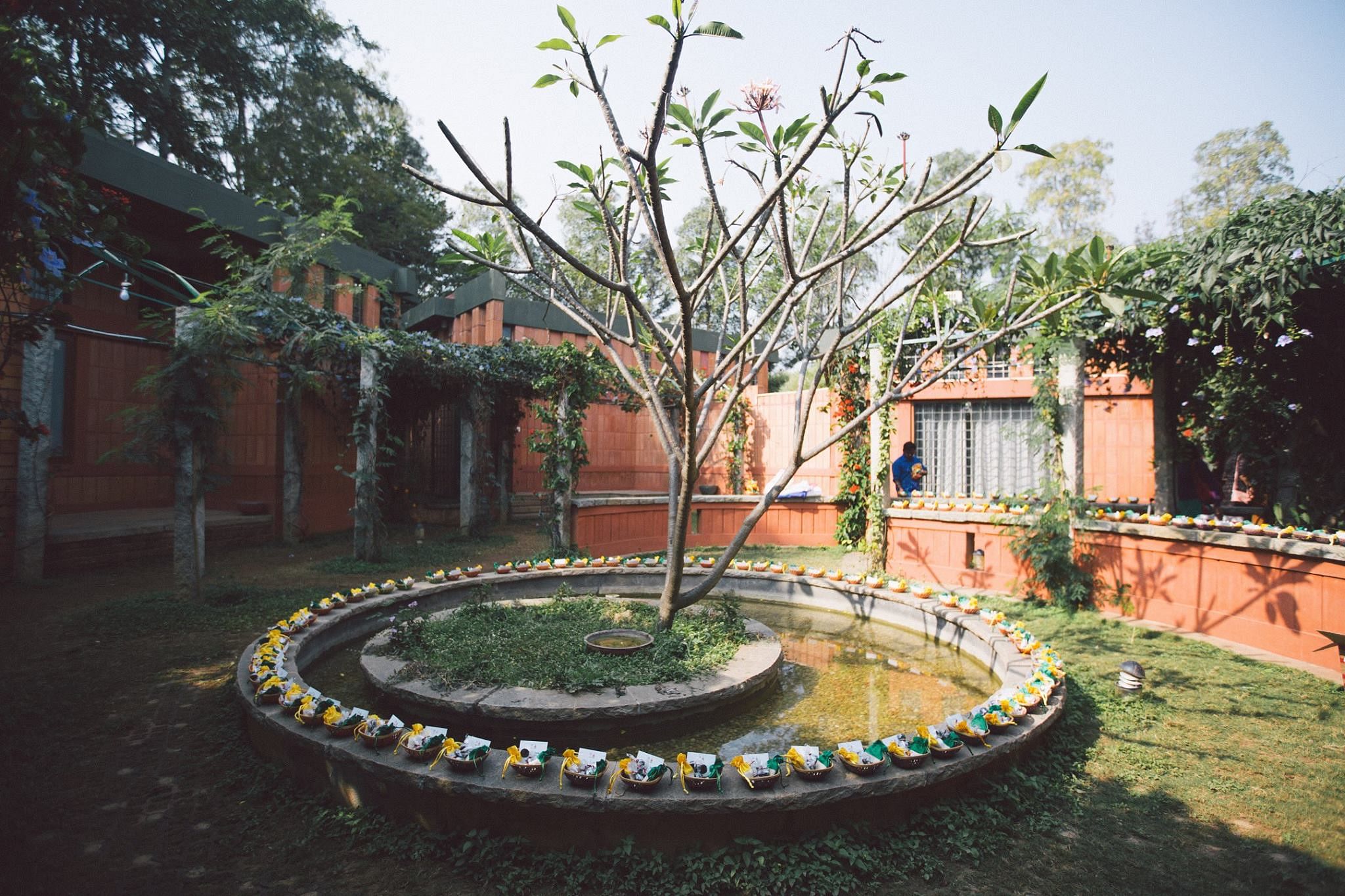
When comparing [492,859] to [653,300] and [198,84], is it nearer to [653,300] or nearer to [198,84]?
[198,84]

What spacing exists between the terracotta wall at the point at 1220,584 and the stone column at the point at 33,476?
34.2 feet

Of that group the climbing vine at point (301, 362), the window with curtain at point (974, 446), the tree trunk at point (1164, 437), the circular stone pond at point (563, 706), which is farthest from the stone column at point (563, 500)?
the tree trunk at point (1164, 437)

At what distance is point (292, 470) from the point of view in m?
10.2

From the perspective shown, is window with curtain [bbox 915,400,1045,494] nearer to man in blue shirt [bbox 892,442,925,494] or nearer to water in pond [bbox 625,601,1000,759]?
man in blue shirt [bbox 892,442,925,494]

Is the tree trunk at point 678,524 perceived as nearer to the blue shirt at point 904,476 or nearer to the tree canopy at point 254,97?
the blue shirt at point 904,476

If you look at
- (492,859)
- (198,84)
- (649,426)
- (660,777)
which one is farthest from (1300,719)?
(198,84)

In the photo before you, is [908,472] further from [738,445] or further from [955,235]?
[955,235]

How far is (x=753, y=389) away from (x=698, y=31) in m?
13.9

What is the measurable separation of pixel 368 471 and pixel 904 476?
24.3 feet

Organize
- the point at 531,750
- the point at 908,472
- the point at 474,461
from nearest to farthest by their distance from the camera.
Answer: the point at 531,750
the point at 908,472
the point at 474,461

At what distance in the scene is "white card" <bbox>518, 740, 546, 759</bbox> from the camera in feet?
8.67

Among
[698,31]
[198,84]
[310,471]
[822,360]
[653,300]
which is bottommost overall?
[310,471]

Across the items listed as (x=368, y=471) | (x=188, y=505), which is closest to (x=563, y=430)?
(x=368, y=471)

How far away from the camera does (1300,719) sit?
3854 mm
